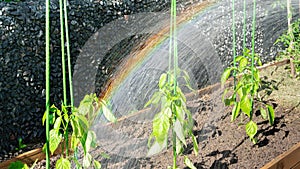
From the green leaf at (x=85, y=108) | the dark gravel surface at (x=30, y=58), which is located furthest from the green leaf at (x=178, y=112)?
the dark gravel surface at (x=30, y=58)

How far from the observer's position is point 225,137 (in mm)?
3375

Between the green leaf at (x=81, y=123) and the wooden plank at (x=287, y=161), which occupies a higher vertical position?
the green leaf at (x=81, y=123)

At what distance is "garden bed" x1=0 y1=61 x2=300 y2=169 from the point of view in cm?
294

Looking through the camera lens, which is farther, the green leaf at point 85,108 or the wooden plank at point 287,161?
the wooden plank at point 287,161

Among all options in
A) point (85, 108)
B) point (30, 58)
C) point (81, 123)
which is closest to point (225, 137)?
point (85, 108)

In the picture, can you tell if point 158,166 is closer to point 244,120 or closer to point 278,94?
point 244,120

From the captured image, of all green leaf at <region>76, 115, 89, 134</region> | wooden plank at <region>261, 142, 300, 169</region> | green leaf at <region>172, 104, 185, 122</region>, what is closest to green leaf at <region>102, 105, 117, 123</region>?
green leaf at <region>76, 115, 89, 134</region>

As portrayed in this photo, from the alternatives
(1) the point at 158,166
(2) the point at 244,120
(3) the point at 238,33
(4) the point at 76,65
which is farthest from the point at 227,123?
(3) the point at 238,33

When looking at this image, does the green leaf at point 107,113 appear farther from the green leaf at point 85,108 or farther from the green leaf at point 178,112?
the green leaf at point 178,112

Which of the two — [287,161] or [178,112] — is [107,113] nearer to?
[178,112]

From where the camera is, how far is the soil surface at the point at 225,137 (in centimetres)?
294

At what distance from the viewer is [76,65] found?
4.45 meters

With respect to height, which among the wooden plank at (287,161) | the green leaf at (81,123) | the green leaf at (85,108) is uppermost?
the green leaf at (85,108)

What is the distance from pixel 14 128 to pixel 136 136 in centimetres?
128
